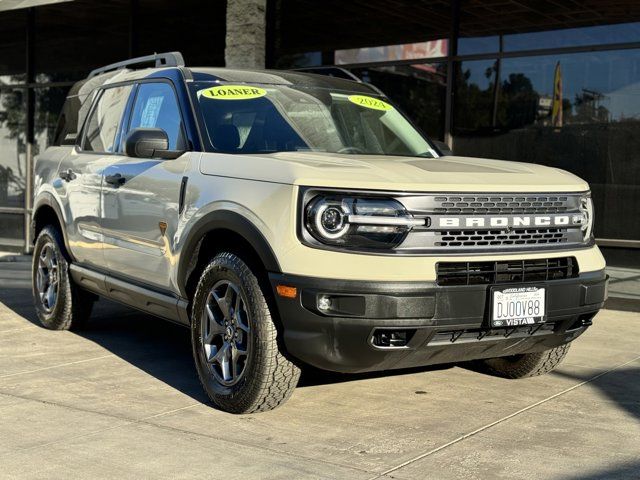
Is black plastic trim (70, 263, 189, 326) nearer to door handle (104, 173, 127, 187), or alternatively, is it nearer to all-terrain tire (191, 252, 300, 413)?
all-terrain tire (191, 252, 300, 413)

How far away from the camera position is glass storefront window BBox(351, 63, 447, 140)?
10.3 meters

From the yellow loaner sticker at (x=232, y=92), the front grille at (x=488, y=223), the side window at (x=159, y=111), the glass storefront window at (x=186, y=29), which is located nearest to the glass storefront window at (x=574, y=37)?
the glass storefront window at (x=186, y=29)

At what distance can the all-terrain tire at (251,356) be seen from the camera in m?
4.48

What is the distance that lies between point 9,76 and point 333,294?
470 inches

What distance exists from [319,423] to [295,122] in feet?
6.08

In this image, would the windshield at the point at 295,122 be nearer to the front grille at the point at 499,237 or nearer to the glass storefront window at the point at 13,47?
the front grille at the point at 499,237

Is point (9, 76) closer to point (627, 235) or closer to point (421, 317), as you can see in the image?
Result: point (627, 235)

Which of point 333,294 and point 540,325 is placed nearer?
point 333,294

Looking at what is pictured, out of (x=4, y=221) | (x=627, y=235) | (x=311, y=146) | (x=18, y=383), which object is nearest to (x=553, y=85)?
(x=627, y=235)

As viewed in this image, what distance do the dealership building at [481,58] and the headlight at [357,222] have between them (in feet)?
8.68

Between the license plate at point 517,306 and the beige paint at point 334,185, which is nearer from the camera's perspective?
the beige paint at point 334,185

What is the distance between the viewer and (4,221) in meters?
14.5

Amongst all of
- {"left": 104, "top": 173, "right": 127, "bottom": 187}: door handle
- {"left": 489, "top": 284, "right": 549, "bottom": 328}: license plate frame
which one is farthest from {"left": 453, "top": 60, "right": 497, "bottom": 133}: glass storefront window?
{"left": 489, "top": 284, "right": 549, "bottom": 328}: license plate frame

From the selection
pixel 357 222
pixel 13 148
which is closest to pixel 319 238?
pixel 357 222
